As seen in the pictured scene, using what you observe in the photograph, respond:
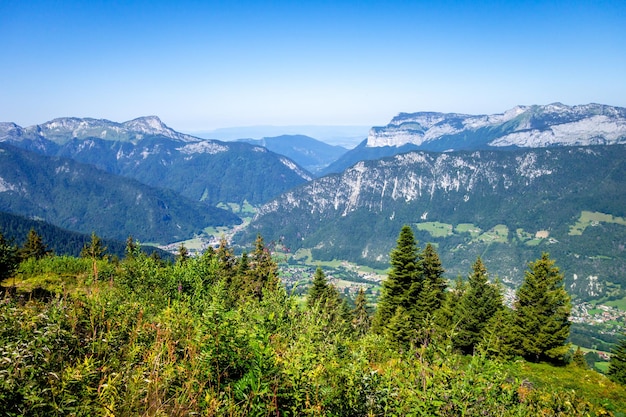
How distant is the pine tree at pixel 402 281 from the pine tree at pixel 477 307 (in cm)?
457

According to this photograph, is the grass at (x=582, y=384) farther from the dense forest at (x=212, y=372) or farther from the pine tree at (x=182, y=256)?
the pine tree at (x=182, y=256)

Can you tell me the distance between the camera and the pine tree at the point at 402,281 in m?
34.4

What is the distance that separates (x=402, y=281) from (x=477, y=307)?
683 centimetres

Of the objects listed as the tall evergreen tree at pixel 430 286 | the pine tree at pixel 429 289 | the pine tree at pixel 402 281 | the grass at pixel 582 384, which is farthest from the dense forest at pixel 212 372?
the tall evergreen tree at pixel 430 286

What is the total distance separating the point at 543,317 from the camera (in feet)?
100

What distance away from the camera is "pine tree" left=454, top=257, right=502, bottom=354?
31733mm

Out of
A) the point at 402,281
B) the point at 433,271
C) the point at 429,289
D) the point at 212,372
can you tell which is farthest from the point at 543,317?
the point at 212,372

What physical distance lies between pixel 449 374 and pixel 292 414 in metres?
2.31

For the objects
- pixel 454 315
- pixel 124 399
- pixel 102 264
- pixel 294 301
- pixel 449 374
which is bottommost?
pixel 454 315

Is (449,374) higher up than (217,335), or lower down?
lower down

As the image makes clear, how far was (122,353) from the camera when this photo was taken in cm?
507

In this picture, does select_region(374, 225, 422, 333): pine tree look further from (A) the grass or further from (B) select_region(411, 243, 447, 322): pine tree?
(A) the grass

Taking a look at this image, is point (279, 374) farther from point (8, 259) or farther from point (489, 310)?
point (489, 310)

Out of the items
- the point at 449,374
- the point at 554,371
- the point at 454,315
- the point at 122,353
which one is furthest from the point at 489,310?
the point at 122,353
